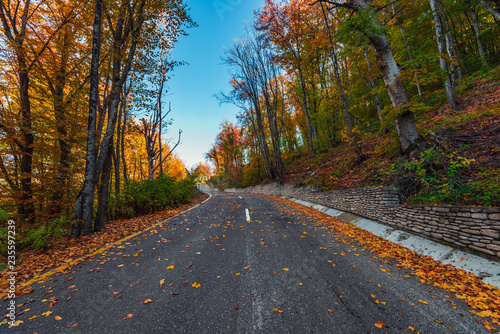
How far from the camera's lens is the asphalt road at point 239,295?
5.96 feet

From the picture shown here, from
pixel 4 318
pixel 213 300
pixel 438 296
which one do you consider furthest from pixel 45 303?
pixel 438 296

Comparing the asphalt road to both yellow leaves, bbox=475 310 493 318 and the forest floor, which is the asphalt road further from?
the forest floor

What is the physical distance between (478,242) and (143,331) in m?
5.14

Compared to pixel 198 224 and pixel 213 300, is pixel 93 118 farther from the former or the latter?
pixel 213 300

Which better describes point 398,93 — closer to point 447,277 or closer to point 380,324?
point 447,277

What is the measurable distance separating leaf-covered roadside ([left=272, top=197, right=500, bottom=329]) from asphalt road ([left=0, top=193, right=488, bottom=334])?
16 cm

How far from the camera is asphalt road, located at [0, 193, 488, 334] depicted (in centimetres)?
182

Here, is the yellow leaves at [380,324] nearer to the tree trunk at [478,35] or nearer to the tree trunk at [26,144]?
the tree trunk at [26,144]

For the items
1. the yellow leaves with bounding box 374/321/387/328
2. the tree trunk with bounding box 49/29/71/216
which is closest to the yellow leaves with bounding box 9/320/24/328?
the yellow leaves with bounding box 374/321/387/328

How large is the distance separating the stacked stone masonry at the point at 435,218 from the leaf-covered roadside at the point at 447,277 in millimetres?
604

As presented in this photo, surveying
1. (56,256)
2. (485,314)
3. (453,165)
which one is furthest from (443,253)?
(56,256)

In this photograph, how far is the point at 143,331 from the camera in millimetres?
1706

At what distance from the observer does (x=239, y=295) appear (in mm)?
2289

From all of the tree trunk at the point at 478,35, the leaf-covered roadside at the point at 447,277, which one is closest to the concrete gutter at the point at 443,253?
the leaf-covered roadside at the point at 447,277
